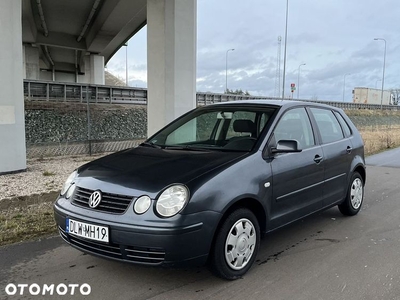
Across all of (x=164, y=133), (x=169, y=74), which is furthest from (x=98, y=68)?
(x=164, y=133)

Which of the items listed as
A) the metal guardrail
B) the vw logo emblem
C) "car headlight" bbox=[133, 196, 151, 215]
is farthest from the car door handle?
the metal guardrail

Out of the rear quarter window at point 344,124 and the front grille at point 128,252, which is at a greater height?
the rear quarter window at point 344,124

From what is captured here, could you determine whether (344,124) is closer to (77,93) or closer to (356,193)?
(356,193)

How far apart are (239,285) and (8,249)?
259cm

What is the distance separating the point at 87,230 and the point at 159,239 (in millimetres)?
662

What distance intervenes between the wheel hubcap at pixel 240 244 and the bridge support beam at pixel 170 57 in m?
9.04

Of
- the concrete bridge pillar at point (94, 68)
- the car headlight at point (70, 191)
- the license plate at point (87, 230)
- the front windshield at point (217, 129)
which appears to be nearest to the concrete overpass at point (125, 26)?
the front windshield at point (217, 129)

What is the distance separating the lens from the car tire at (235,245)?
10.4 feet

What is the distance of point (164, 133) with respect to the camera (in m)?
4.73

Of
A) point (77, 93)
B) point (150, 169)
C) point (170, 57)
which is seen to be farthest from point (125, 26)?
point (150, 169)

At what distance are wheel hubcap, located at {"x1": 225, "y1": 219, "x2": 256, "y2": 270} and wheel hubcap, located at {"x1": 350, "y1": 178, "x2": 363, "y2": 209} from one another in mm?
2511

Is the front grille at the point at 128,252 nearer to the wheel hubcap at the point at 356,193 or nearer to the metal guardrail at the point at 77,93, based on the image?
the wheel hubcap at the point at 356,193

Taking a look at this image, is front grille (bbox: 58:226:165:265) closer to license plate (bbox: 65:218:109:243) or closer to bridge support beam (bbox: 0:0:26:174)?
license plate (bbox: 65:218:109:243)

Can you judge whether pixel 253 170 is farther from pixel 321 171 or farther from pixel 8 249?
pixel 8 249
